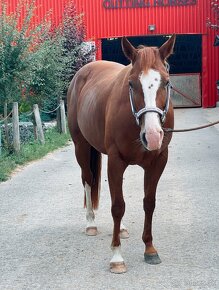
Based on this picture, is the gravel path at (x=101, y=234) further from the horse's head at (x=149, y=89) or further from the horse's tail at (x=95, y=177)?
the horse's head at (x=149, y=89)

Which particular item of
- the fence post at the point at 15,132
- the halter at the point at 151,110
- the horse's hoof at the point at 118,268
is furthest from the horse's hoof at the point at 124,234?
the fence post at the point at 15,132

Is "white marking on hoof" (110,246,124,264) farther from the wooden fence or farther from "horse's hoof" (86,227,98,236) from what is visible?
the wooden fence

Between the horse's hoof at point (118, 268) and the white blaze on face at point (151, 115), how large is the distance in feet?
3.80

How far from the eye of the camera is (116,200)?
4.86 meters

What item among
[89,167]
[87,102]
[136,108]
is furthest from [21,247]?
[136,108]

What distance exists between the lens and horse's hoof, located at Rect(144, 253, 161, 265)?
16.0 feet

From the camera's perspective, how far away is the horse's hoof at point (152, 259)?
4871mm

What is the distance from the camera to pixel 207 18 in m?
26.5

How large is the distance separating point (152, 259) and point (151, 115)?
55.6 inches

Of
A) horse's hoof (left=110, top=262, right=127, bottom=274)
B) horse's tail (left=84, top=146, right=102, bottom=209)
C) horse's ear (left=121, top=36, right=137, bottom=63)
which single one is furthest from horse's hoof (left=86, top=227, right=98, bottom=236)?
horse's ear (left=121, top=36, right=137, bottom=63)

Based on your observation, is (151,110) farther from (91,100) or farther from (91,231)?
(91,231)

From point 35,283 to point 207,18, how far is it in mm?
23610

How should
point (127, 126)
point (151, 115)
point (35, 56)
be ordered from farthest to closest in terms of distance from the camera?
point (35, 56), point (127, 126), point (151, 115)

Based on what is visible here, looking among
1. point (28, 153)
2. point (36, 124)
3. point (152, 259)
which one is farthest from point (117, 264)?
point (36, 124)
